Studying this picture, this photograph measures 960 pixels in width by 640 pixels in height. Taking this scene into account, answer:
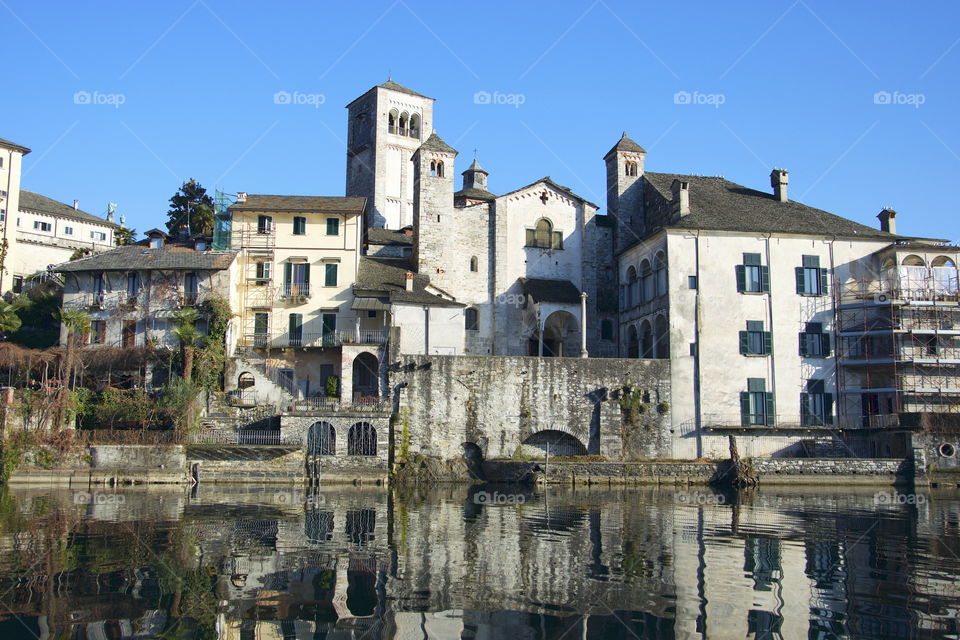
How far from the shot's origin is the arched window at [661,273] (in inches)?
1895

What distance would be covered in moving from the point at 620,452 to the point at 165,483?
73.1ft

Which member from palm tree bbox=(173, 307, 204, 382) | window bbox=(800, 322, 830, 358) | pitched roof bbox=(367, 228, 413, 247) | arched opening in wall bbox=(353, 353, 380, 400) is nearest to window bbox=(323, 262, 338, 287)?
arched opening in wall bbox=(353, 353, 380, 400)

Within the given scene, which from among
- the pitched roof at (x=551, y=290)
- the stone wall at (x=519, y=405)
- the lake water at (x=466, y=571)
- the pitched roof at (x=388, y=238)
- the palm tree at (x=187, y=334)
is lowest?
the lake water at (x=466, y=571)

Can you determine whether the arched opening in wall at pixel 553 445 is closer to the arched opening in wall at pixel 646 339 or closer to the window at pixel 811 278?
the arched opening in wall at pixel 646 339

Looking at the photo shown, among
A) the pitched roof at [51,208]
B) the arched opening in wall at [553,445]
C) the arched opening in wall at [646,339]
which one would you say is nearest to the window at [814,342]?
the arched opening in wall at [646,339]

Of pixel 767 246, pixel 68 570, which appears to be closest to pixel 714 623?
pixel 68 570

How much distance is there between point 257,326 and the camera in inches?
1933

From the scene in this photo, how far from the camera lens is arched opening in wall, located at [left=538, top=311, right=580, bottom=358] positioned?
52.7 meters

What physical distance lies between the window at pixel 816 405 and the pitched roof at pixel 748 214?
29.2 ft

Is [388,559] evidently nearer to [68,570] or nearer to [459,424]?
[68,570]

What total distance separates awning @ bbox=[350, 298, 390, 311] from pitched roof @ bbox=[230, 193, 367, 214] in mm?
5517

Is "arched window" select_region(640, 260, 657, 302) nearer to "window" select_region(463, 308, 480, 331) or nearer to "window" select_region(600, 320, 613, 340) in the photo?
"window" select_region(600, 320, 613, 340)

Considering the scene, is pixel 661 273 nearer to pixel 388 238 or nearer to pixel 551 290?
pixel 551 290

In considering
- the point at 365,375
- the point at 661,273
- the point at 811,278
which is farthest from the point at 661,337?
the point at 365,375
